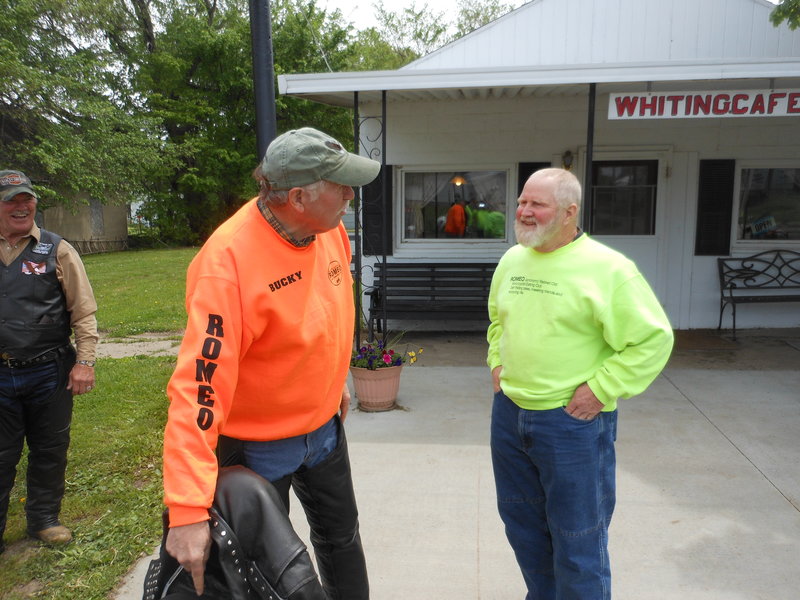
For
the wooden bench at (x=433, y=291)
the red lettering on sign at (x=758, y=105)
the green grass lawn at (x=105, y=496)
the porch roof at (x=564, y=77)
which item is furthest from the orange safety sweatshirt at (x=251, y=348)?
the wooden bench at (x=433, y=291)

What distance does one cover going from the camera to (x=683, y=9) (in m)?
7.36

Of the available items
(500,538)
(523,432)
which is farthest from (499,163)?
(523,432)

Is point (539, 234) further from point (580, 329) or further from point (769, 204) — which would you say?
point (769, 204)

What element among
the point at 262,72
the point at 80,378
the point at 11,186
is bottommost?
the point at 80,378

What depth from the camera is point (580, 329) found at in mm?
2004

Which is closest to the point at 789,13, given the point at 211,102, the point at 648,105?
the point at 648,105

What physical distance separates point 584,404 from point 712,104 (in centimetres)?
416

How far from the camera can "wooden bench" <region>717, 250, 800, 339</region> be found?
24.3ft

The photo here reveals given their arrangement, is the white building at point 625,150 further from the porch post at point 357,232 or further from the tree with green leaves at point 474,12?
the tree with green leaves at point 474,12

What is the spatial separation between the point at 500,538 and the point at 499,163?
5436mm

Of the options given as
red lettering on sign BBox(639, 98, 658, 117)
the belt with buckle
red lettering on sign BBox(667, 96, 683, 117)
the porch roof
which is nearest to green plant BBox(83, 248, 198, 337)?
the porch roof

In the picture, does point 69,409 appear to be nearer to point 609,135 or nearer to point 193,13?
point 609,135

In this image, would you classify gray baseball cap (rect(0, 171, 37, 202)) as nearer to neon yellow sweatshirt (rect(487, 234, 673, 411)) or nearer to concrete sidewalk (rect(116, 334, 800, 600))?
concrete sidewalk (rect(116, 334, 800, 600))

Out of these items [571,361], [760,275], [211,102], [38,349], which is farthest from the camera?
[211,102]
